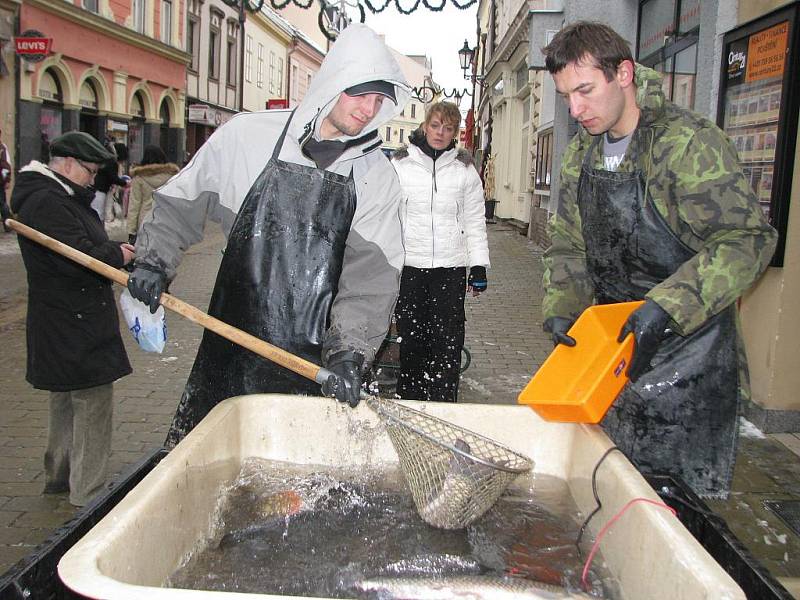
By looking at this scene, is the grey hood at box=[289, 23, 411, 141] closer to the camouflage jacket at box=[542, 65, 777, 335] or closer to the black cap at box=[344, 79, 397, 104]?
the black cap at box=[344, 79, 397, 104]

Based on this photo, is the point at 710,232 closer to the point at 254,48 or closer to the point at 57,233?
the point at 57,233

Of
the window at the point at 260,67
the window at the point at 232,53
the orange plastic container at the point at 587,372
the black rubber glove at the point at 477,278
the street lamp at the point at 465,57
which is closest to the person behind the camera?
the orange plastic container at the point at 587,372

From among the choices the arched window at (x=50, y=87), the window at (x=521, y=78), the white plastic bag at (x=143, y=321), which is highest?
the window at (x=521, y=78)

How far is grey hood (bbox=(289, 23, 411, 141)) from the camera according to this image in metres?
2.93

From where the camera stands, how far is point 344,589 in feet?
5.92

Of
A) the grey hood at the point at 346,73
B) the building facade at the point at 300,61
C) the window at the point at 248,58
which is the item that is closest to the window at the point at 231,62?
the window at the point at 248,58

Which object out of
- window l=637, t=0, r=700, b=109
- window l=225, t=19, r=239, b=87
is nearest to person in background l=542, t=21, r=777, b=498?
window l=637, t=0, r=700, b=109

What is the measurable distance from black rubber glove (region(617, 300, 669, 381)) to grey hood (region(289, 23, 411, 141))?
1.31 metres

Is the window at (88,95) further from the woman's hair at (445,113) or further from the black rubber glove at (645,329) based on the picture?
the black rubber glove at (645,329)

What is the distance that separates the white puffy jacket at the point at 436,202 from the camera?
16.6 feet

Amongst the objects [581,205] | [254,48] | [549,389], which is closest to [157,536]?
[549,389]

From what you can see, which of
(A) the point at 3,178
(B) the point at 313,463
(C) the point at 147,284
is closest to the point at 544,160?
(A) the point at 3,178

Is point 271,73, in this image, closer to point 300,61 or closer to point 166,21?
point 300,61

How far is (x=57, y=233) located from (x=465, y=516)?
2.33m
